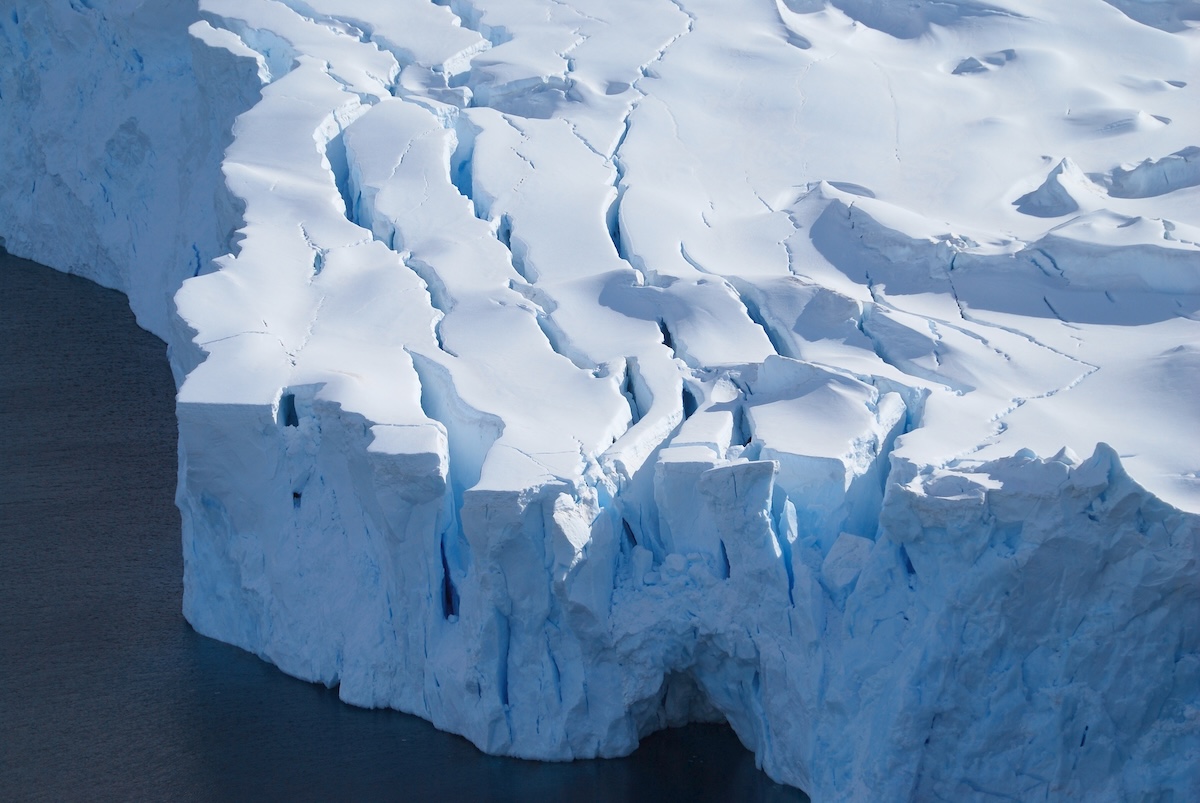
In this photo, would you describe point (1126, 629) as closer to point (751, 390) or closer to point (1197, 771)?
point (1197, 771)

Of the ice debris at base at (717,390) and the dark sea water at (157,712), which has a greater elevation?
the ice debris at base at (717,390)

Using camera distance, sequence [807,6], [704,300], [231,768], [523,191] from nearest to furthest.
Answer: [231,768], [704,300], [523,191], [807,6]

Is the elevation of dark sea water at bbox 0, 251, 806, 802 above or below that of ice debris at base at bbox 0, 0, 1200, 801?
below

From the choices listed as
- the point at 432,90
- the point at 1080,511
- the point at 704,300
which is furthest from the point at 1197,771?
the point at 432,90

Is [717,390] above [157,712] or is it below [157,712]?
above
